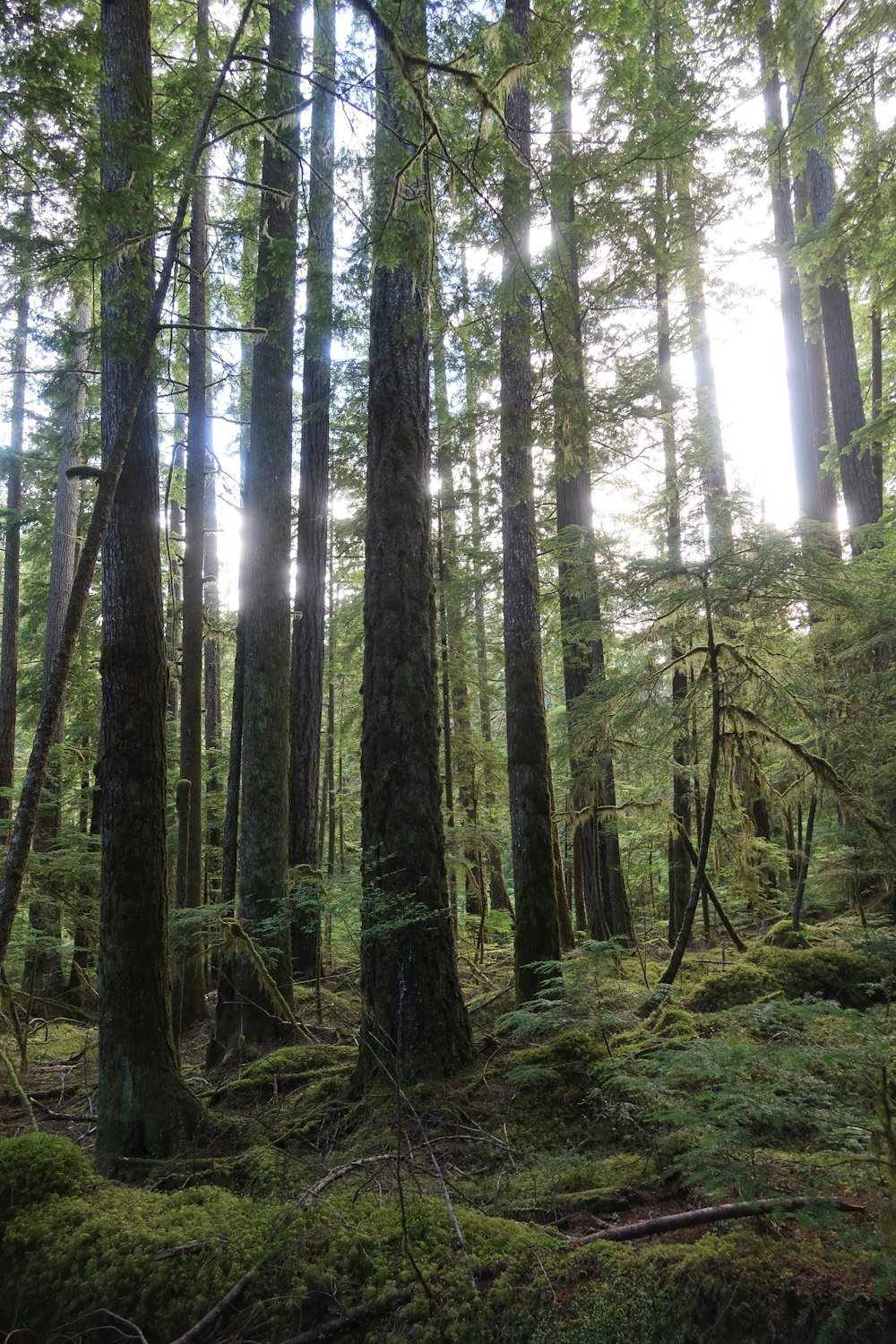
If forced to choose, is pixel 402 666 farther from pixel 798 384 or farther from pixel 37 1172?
pixel 798 384

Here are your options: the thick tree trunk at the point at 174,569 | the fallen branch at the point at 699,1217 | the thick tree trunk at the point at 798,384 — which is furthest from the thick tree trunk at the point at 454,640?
the fallen branch at the point at 699,1217

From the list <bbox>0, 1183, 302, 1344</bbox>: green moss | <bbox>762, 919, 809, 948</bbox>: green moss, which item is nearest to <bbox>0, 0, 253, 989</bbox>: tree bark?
<bbox>0, 1183, 302, 1344</bbox>: green moss

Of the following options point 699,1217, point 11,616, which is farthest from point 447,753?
point 11,616

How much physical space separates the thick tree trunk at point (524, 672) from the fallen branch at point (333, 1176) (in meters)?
2.79

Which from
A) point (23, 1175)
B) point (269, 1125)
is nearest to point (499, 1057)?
point (269, 1125)

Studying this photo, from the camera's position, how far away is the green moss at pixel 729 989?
18.3ft

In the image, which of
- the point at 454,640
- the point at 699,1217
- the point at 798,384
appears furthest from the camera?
the point at 798,384

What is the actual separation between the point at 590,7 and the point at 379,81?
A: 167 centimetres

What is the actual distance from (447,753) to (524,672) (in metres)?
3.67

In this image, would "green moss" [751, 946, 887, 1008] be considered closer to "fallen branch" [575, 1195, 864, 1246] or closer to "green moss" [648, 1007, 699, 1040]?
"green moss" [648, 1007, 699, 1040]

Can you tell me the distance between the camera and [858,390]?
10.8m

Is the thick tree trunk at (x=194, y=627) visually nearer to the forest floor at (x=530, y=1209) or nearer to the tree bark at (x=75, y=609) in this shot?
the tree bark at (x=75, y=609)

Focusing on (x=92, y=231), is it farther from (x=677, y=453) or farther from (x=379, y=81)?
(x=677, y=453)

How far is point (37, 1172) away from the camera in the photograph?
359cm
